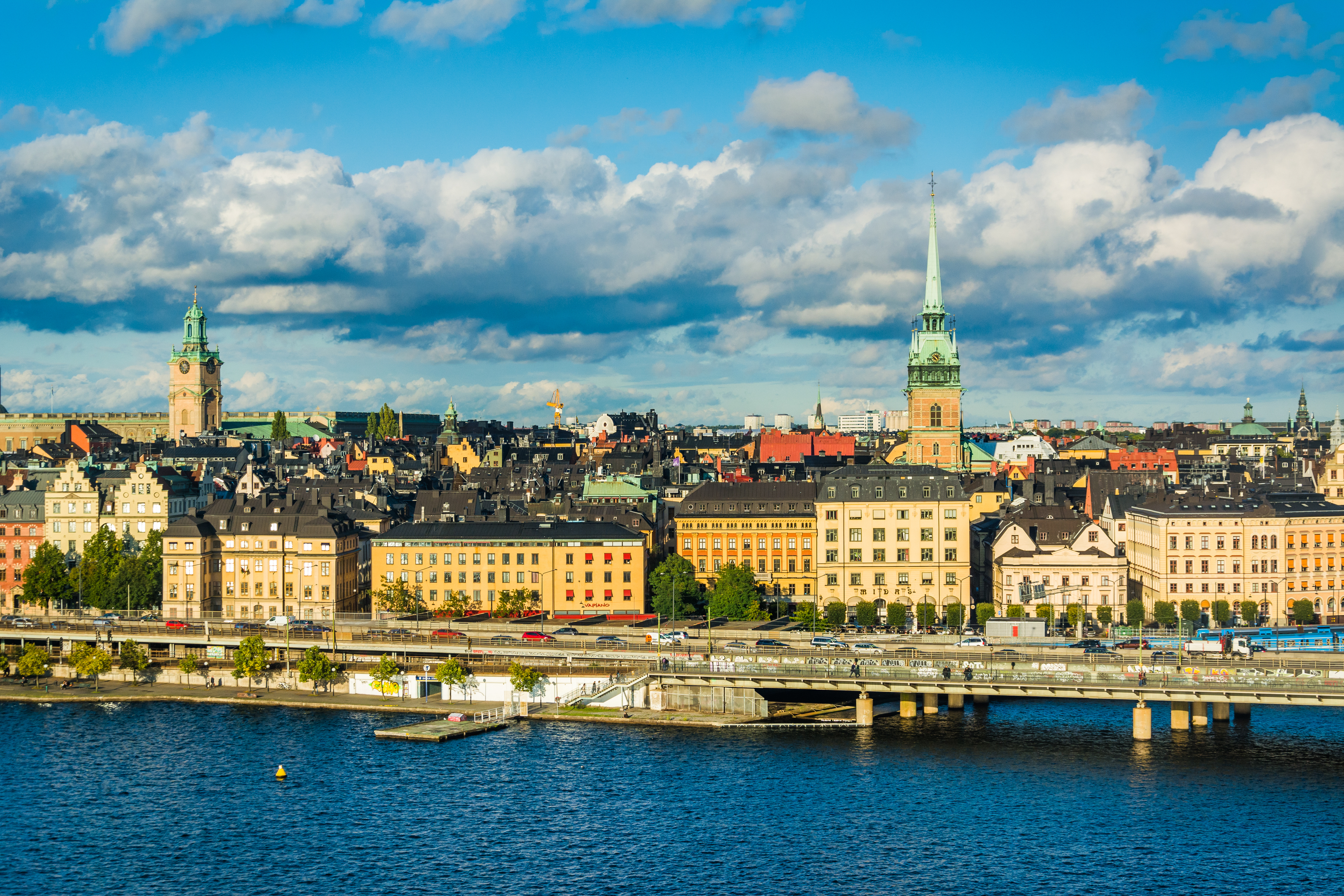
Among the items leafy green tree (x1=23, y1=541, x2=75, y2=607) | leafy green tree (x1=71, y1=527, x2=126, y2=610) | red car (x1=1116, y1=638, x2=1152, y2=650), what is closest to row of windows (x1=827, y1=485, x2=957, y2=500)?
red car (x1=1116, y1=638, x2=1152, y2=650)

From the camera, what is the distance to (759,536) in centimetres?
12744

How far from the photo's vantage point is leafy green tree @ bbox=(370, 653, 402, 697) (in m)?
96.3

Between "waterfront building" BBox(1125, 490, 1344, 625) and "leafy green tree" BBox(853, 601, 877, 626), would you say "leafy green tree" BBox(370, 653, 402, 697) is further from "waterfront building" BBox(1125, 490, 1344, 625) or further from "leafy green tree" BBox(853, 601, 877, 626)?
"waterfront building" BBox(1125, 490, 1344, 625)

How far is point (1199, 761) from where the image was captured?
76.9m

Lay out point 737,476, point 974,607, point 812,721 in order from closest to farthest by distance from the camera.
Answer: point 812,721 < point 974,607 < point 737,476

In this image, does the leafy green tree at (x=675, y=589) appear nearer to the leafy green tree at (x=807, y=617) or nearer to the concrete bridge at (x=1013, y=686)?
the leafy green tree at (x=807, y=617)

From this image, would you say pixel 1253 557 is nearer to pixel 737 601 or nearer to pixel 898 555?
pixel 898 555

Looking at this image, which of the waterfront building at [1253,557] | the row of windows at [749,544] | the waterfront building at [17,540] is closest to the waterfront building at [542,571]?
the row of windows at [749,544]

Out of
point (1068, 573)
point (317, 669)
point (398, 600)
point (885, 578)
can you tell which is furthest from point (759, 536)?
point (317, 669)

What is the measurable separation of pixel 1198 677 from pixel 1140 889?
86.6 feet

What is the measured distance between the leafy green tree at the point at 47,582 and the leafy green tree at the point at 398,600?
91.7 feet

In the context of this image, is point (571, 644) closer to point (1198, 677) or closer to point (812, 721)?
point (812, 721)

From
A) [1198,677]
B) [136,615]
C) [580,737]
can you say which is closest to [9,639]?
[136,615]

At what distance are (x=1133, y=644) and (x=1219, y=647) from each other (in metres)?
6.72
